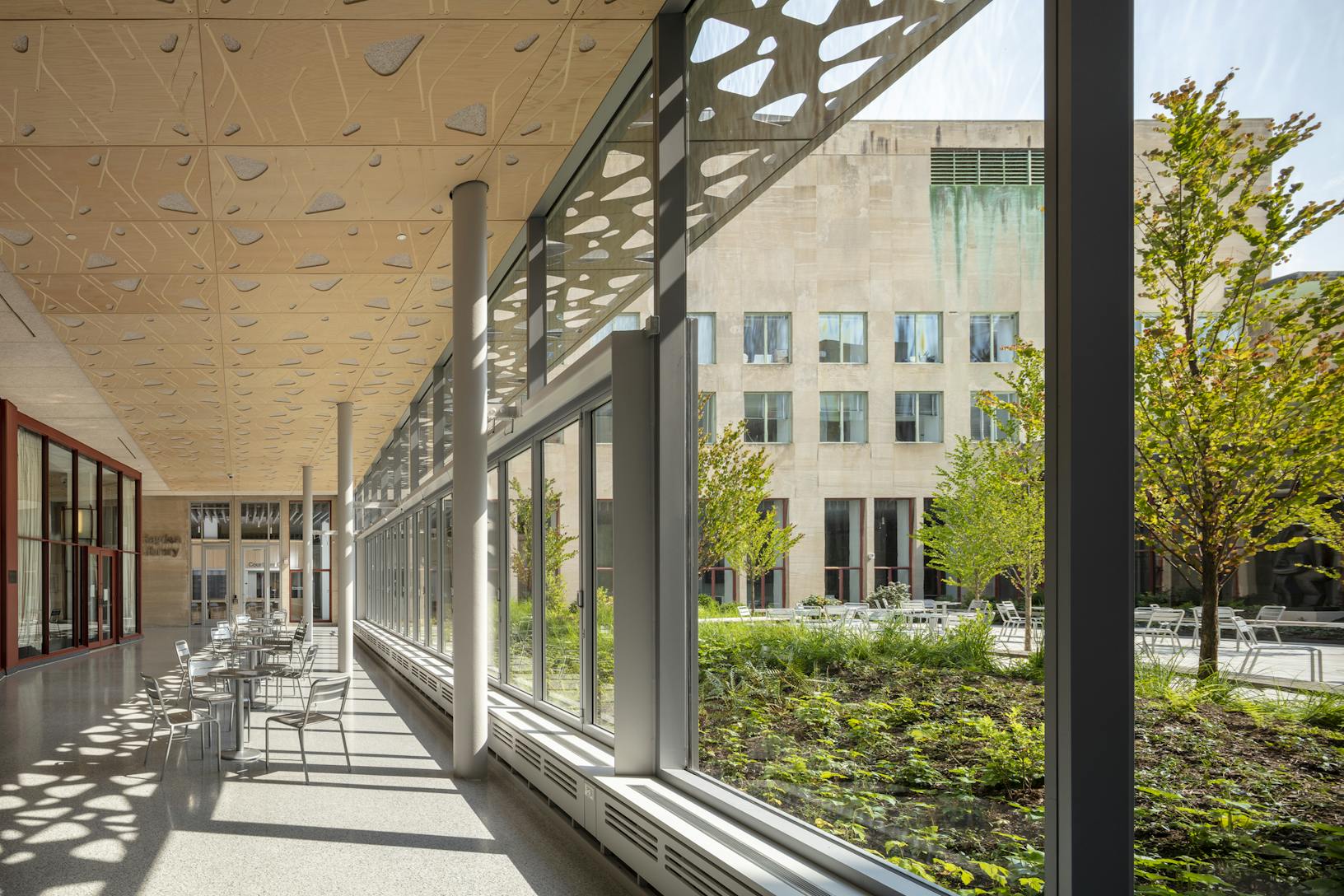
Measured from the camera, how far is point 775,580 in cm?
421

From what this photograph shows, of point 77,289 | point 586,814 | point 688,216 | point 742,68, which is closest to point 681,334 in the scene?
point 688,216

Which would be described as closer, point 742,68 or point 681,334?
point 742,68

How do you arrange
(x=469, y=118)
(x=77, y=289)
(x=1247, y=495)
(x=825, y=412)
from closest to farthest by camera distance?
Result: (x=1247, y=495) < (x=825, y=412) < (x=469, y=118) < (x=77, y=289)

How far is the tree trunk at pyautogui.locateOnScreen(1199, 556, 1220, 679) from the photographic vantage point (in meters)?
2.20

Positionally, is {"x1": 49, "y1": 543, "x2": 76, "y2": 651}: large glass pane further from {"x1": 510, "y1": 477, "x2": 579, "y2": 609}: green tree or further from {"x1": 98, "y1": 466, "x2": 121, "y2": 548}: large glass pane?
{"x1": 510, "y1": 477, "x2": 579, "y2": 609}: green tree

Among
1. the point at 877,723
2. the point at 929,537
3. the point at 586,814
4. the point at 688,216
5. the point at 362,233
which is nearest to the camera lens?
the point at 929,537

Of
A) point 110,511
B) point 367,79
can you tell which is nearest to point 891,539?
point 367,79

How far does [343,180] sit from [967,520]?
19.2ft

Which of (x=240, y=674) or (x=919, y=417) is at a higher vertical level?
(x=919, y=417)

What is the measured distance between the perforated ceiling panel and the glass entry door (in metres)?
10.8

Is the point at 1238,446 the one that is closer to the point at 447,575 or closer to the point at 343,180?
the point at 343,180

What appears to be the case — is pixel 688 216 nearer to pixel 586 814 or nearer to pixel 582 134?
pixel 582 134

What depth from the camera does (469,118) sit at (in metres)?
6.49

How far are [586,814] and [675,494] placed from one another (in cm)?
187
